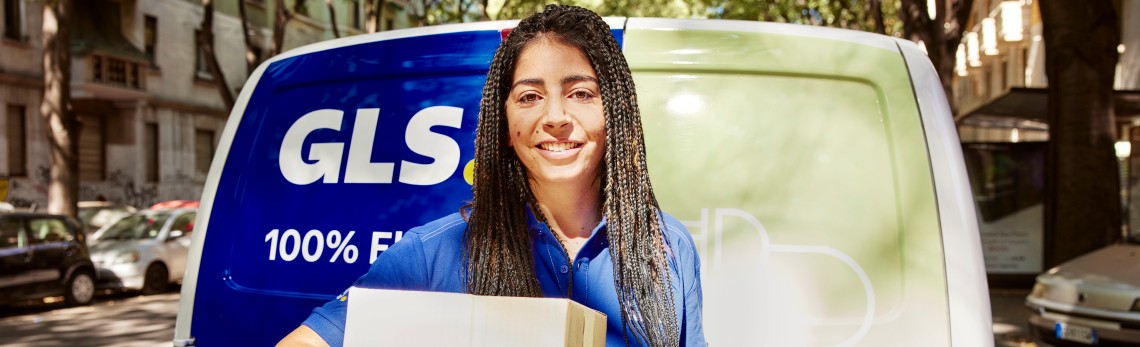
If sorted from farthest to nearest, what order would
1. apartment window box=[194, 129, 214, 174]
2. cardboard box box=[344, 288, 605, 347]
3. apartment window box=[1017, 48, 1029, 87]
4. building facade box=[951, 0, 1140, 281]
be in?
apartment window box=[1017, 48, 1029, 87]
apartment window box=[194, 129, 214, 174]
building facade box=[951, 0, 1140, 281]
cardboard box box=[344, 288, 605, 347]

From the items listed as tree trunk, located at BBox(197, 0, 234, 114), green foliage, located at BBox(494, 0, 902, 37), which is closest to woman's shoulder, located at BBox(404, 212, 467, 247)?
tree trunk, located at BBox(197, 0, 234, 114)

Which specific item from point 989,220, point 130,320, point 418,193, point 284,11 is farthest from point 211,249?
point 284,11

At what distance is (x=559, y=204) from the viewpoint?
1.92 m

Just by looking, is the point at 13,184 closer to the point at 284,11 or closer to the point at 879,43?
the point at 284,11

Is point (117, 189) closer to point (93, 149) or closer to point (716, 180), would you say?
point (93, 149)

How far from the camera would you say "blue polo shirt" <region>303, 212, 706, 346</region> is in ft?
5.98

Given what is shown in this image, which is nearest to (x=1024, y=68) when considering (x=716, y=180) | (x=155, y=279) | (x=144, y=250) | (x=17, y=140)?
(x=155, y=279)

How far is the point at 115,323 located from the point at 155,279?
3524 millimetres

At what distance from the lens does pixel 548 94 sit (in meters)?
1.85

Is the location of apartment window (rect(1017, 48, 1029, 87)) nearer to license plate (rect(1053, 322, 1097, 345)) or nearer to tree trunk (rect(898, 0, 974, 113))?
tree trunk (rect(898, 0, 974, 113))

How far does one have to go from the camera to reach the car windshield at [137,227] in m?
16.5

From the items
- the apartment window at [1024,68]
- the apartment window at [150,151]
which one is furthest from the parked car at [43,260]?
the apartment window at [1024,68]

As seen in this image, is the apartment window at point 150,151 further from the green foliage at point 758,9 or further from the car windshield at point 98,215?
the green foliage at point 758,9

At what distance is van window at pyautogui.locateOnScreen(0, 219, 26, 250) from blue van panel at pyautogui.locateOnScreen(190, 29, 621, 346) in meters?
11.8
